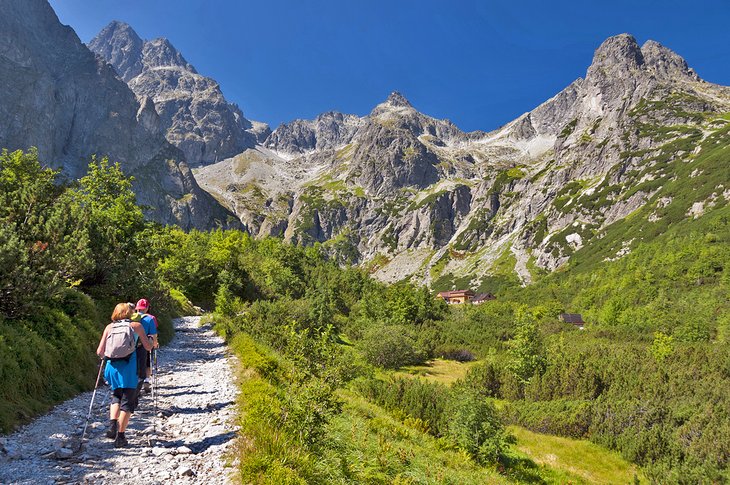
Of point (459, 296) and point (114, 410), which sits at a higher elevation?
point (459, 296)

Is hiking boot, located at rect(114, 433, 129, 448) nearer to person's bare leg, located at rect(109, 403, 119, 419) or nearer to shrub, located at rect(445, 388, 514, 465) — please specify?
person's bare leg, located at rect(109, 403, 119, 419)

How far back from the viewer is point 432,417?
20594 millimetres

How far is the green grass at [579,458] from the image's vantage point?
18281 millimetres

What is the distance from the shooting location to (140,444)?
8.17 metres

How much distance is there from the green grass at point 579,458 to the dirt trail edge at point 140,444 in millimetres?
16351

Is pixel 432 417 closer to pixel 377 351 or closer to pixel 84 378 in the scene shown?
pixel 84 378

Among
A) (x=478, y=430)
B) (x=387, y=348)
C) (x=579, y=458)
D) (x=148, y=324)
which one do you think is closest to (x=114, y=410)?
(x=148, y=324)

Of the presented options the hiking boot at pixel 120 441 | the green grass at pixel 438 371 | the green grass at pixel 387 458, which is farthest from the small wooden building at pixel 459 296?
the hiking boot at pixel 120 441

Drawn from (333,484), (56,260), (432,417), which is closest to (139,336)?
(333,484)

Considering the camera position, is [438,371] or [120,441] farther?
[438,371]

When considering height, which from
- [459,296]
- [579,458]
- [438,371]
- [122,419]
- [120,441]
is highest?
[459,296]

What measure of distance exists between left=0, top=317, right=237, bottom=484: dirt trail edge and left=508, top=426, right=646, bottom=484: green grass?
16351mm

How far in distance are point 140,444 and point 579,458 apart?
21.0 metres

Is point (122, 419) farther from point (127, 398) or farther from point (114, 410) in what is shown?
point (127, 398)
